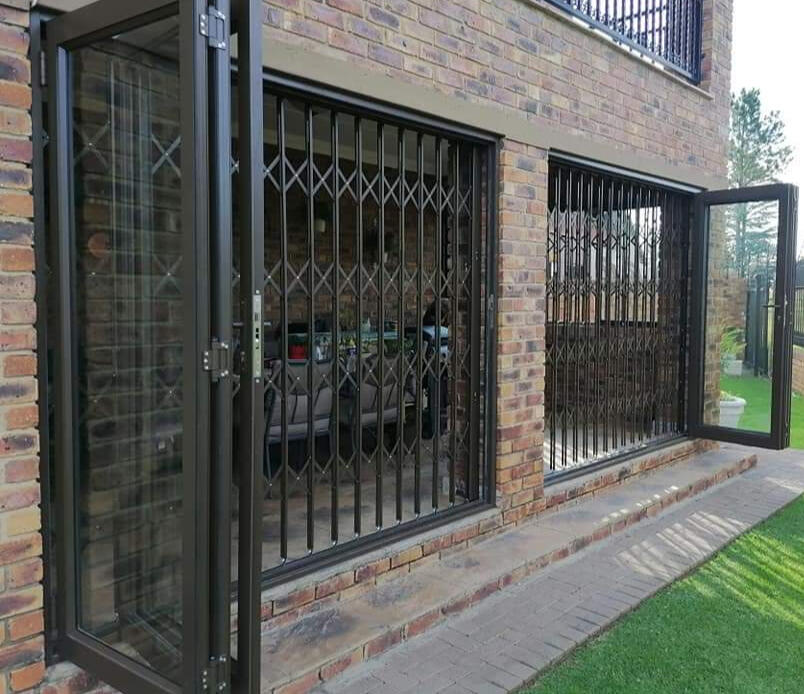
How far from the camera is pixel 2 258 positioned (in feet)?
6.32

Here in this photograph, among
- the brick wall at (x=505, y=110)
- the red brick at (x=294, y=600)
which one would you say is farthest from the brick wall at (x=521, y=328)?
the red brick at (x=294, y=600)

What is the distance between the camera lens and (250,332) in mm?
1906

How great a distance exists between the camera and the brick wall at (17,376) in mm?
1926

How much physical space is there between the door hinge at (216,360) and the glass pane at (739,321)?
4812 mm

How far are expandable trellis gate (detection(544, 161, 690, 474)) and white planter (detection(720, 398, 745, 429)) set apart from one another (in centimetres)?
36

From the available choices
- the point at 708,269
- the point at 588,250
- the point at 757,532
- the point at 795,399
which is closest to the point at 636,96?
the point at 588,250

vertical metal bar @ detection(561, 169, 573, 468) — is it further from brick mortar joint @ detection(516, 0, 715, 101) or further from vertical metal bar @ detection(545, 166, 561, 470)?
brick mortar joint @ detection(516, 0, 715, 101)

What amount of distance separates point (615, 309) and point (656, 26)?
2.07 meters

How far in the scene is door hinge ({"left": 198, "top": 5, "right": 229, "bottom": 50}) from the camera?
1751 mm

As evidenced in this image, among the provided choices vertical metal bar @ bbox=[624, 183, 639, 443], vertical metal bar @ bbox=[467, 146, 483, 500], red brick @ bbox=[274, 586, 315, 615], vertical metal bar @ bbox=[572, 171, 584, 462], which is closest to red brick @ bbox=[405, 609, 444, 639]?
red brick @ bbox=[274, 586, 315, 615]

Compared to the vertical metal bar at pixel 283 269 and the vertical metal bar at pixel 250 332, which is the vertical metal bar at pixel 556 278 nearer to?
the vertical metal bar at pixel 283 269

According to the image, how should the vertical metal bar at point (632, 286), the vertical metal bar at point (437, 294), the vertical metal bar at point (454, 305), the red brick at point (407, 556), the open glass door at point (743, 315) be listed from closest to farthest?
the red brick at point (407, 556), the vertical metal bar at point (437, 294), the vertical metal bar at point (454, 305), the vertical metal bar at point (632, 286), the open glass door at point (743, 315)

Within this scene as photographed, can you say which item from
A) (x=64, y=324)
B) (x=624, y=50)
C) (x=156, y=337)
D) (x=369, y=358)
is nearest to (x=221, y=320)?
(x=156, y=337)

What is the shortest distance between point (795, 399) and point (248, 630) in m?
11.1
